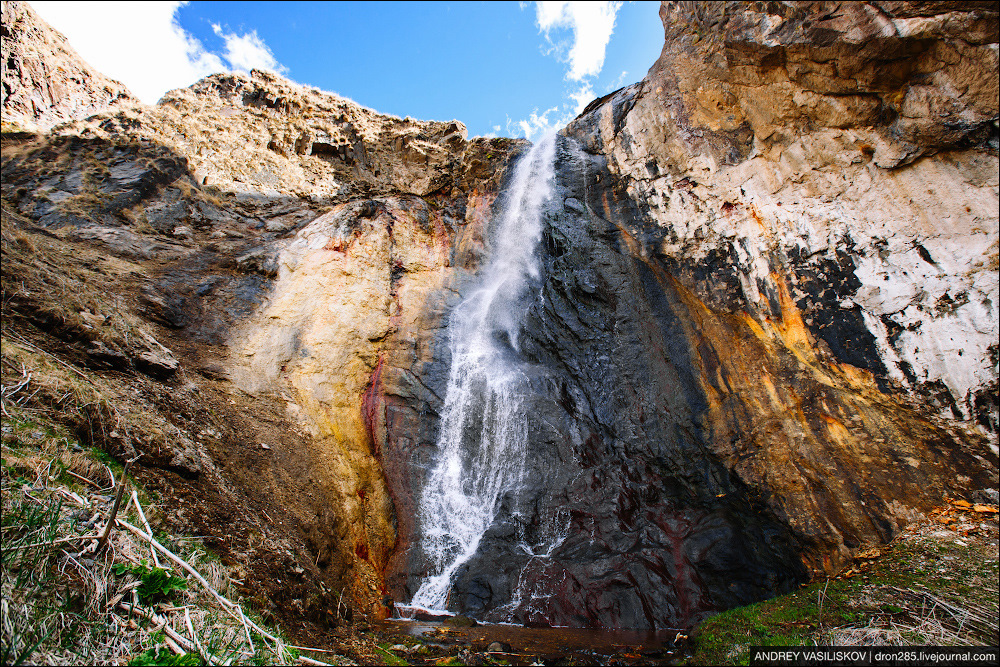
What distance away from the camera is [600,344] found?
1083 centimetres

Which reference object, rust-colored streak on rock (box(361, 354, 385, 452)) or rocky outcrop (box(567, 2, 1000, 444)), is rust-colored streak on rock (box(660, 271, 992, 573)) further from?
rust-colored streak on rock (box(361, 354, 385, 452))

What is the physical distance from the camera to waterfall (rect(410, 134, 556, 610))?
8.68 meters

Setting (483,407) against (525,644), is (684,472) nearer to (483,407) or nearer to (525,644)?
(525,644)

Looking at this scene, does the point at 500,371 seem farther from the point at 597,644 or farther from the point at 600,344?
the point at 597,644

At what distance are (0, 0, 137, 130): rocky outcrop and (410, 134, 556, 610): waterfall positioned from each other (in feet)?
42.1

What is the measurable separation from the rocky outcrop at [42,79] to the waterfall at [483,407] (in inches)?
505

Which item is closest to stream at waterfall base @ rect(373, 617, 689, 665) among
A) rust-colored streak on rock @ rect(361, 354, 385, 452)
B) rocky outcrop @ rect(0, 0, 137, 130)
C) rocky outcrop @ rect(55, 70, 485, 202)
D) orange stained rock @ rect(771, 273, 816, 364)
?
rust-colored streak on rock @ rect(361, 354, 385, 452)

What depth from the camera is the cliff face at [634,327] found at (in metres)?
6.42

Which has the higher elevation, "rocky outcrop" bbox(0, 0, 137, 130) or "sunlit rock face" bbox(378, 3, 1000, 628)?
"rocky outcrop" bbox(0, 0, 137, 130)

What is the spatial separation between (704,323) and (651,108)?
5765 mm

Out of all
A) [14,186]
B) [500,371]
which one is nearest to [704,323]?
[500,371]

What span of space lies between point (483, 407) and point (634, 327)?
13.4ft

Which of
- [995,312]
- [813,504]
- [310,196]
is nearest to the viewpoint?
[995,312]

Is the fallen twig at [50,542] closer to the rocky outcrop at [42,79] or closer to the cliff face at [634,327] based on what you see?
the cliff face at [634,327]
